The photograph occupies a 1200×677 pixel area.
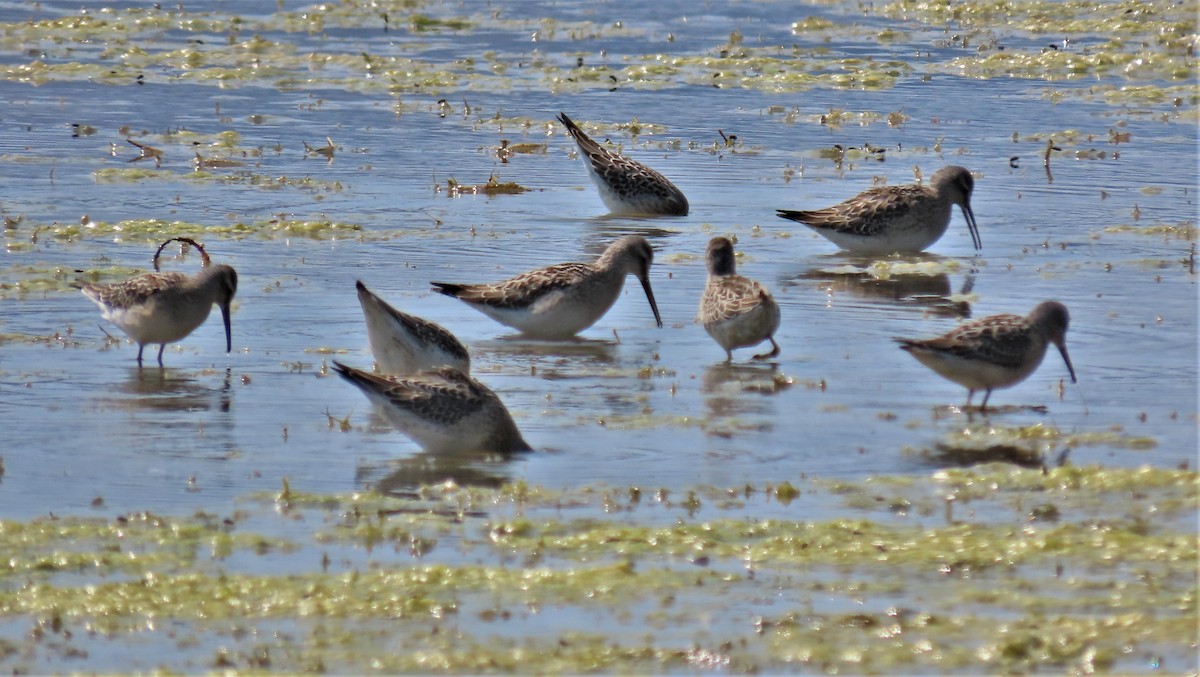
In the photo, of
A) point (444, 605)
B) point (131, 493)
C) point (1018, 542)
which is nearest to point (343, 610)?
point (444, 605)

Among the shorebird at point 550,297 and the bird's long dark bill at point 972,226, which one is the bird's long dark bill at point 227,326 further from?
the bird's long dark bill at point 972,226

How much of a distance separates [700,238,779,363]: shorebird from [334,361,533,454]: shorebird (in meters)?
2.40

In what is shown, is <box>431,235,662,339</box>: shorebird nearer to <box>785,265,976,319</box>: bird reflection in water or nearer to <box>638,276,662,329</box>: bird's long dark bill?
<box>638,276,662,329</box>: bird's long dark bill

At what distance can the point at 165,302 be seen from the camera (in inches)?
432

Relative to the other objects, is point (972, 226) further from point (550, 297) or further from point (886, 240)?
point (550, 297)

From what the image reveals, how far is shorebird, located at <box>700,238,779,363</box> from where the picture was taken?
36.7ft

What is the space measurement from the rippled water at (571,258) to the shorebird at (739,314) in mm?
195

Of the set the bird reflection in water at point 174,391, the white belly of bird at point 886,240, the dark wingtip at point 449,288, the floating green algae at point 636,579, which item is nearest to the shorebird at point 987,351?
the floating green algae at point 636,579

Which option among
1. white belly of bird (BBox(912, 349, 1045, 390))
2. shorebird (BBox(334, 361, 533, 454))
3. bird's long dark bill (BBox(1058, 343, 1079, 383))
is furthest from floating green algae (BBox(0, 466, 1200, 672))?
bird's long dark bill (BBox(1058, 343, 1079, 383))

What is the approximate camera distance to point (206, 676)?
6270 mm

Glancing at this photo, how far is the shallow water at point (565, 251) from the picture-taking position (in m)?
9.33

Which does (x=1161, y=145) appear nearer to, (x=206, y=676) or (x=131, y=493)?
(x=131, y=493)

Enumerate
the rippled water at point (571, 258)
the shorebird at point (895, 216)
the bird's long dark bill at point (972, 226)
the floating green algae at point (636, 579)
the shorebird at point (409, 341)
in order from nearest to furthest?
the floating green algae at point (636, 579), the rippled water at point (571, 258), the shorebird at point (409, 341), the shorebird at point (895, 216), the bird's long dark bill at point (972, 226)

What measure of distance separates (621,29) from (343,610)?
75.0 feet
